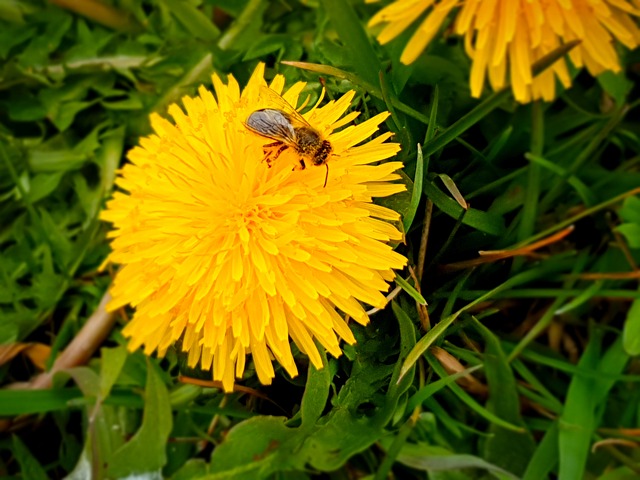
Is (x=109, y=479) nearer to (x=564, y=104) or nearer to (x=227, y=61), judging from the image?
(x=227, y=61)

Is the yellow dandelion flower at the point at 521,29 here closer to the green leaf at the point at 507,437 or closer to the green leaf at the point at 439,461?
the green leaf at the point at 507,437

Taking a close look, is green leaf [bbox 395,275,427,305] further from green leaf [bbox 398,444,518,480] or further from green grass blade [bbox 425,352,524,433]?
green leaf [bbox 398,444,518,480]

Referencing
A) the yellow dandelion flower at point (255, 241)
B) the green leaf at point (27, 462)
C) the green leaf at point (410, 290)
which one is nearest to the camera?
the yellow dandelion flower at point (255, 241)

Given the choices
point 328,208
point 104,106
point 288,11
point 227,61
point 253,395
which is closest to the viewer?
point 328,208

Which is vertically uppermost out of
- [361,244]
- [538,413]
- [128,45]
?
[128,45]

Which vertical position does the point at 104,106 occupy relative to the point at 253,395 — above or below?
above

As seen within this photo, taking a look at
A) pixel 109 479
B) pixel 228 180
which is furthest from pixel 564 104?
pixel 109 479

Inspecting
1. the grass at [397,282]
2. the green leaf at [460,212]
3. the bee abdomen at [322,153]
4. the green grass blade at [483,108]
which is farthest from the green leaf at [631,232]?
the bee abdomen at [322,153]
